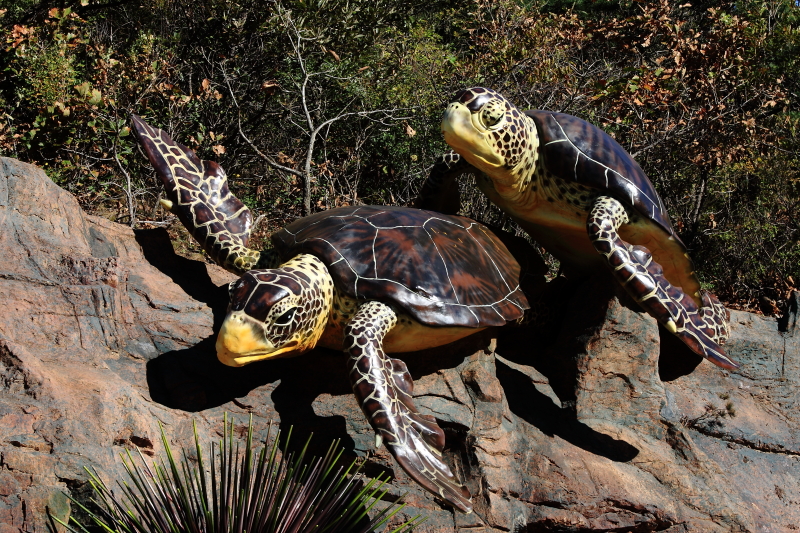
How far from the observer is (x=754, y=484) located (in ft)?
13.9

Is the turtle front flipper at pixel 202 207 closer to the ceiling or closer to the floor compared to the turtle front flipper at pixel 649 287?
closer to the floor

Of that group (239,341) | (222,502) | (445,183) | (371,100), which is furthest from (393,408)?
(371,100)

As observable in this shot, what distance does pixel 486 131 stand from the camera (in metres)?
4.05

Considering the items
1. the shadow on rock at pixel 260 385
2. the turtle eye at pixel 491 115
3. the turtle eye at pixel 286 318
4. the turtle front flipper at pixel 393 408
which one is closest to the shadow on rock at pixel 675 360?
the turtle eye at pixel 491 115

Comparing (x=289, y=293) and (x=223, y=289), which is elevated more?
(x=289, y=293)

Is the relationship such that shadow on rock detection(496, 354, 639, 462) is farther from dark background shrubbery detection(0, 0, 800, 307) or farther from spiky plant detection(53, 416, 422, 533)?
dark background shrubbery detection(0, 0, 800, 307)

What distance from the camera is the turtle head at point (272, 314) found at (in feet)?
10.4

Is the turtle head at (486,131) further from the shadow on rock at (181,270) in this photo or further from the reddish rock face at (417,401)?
the shadow on rock at (181,270)

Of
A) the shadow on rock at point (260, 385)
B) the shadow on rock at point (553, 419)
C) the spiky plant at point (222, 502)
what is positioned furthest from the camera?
the shadow on rock at point (553, 419)

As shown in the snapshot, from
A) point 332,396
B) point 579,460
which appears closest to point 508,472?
point 579,460

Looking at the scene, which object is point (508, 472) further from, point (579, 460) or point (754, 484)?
point (754, 484)

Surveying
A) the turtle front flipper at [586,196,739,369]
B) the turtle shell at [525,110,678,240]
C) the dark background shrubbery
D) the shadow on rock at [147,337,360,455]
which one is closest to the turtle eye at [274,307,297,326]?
the shadow on rock at [147,337,360,455]

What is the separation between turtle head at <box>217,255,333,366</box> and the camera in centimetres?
318

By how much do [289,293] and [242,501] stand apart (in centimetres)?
100
